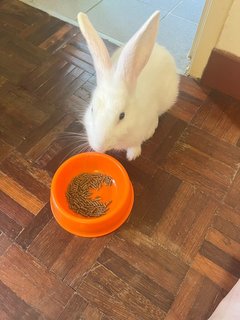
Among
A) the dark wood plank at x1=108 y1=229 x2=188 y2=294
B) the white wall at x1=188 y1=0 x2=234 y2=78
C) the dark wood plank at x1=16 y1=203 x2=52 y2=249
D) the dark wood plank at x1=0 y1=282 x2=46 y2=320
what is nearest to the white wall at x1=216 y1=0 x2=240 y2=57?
the white wall at x1=188 y1=0 x2=234 y2=78

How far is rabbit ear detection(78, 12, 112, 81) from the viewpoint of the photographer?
0.93 metres

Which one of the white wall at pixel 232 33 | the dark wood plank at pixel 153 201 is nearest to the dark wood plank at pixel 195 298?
the dark wood plank at pixel 153 201

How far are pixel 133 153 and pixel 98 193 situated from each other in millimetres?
197

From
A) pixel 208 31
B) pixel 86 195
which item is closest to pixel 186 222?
pixel 86 195

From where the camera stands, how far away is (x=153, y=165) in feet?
4.12

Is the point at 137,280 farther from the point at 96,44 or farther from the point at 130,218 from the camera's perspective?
the point at 96,44

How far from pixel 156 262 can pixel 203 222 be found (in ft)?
0.70

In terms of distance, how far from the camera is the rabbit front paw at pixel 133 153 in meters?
1.22

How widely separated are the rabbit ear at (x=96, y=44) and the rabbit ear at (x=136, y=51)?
58 mm

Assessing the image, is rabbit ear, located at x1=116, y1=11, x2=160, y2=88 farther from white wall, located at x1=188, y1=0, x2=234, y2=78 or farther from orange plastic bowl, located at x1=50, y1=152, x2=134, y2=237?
white wall, located at x1=188, y1=0, x2=234, y2=78

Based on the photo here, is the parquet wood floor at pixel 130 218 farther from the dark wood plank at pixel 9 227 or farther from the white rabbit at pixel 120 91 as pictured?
the white rabbit at pixel 120 91

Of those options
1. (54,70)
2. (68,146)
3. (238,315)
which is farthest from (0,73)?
(238,315)

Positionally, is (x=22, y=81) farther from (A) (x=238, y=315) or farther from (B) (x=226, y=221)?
(A) (x=238, y=315)

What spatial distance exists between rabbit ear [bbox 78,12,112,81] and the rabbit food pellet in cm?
37
